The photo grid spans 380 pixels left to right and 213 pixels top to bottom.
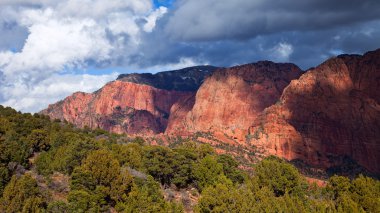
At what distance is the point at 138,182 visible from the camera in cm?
7675

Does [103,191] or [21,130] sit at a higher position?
[21,130]

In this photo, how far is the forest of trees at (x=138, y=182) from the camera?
64750mm

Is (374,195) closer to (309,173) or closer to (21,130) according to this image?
(21,130)

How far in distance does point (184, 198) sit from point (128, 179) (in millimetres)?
12471

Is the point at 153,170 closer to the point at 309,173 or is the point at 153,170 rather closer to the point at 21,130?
the point at 21,130

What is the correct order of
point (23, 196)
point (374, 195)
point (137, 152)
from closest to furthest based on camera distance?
point (23, 196)
point (374, 195)
point (137, 152)

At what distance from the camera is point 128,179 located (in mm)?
74625

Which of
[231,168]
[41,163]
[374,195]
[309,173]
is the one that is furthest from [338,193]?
[309,173]

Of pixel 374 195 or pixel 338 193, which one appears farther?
pixel 338 193

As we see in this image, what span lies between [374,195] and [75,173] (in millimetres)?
47262

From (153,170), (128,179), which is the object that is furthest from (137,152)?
(128,179)

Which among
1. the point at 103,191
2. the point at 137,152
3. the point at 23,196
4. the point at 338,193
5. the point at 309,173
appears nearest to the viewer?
the point at 23,196

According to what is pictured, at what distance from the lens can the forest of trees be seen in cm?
6475

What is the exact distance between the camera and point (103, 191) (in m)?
70.2
